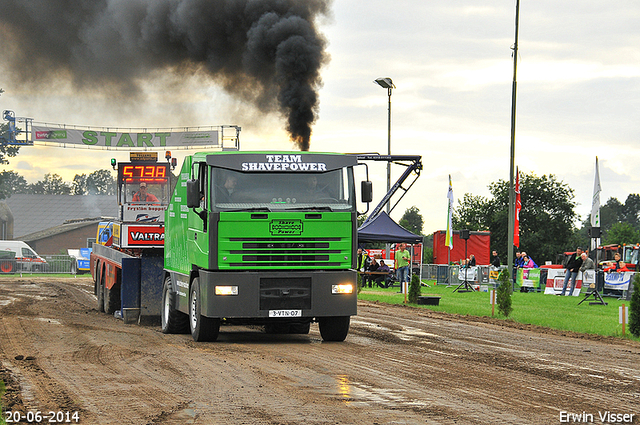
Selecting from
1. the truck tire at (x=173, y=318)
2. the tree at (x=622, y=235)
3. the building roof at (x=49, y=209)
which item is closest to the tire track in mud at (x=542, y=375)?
the truck tire at (x=173, y=318)

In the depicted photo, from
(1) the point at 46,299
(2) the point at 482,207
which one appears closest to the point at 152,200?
(1) the point at 46,299

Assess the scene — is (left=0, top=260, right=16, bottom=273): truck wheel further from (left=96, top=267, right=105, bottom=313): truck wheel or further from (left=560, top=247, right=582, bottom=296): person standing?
(left=560, top=247, right=582, bottom=296): person standing

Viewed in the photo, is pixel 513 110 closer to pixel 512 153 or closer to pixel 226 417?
pixel 512 153

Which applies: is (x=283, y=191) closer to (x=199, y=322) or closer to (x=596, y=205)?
(x=199, y=322)

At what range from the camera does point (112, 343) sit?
12930 mm

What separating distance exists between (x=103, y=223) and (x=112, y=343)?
10.7 m

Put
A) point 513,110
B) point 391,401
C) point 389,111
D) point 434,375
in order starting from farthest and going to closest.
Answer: point 389,111
point 513,110
point 434,375
point 391,401

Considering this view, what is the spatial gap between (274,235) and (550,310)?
1243cm

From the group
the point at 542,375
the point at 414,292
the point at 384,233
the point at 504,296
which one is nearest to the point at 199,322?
the point at 542,375

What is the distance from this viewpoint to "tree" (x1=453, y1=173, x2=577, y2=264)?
66.6 metres

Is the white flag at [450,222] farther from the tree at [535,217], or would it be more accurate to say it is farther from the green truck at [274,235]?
the tree at [535,217]

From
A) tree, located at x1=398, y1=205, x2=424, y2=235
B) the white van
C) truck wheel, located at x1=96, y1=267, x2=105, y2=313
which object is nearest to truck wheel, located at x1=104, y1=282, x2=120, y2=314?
truck wheel, located at x1=96, y1=267, x2=105, y2=313

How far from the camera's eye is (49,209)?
95.4m

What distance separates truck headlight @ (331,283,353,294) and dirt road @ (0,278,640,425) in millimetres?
922
